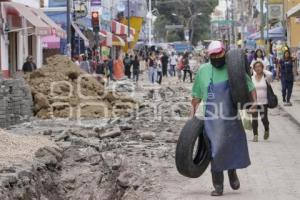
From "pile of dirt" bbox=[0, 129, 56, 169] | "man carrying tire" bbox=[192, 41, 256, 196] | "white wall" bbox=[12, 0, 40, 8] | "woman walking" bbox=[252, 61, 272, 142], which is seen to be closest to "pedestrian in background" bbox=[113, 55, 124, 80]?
"white wall" bbox=[12, 0, 40, 8]

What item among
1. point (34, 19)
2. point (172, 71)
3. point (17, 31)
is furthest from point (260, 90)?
point (172, 71)

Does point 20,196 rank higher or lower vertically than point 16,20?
lower

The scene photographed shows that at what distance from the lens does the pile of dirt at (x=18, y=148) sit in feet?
34.1

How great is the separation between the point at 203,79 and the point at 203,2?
108686mm

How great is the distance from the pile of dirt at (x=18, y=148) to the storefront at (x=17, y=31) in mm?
16992

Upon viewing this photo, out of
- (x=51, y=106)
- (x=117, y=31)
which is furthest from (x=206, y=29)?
(x=51, y=106)

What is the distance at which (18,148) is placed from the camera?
38.0 ft

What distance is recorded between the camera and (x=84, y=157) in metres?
12.0

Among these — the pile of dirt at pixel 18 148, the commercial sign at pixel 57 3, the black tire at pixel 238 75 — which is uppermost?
the commercial sign at pixel 57 3

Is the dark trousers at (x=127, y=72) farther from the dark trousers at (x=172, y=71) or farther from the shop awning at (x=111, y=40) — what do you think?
the shop awning at (x=111, y=40)

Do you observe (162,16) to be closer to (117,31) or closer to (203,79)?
(117,31)

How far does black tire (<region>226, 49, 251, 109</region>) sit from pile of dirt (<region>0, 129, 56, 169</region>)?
3.24 metres

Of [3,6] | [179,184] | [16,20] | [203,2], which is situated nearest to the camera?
[179,184]

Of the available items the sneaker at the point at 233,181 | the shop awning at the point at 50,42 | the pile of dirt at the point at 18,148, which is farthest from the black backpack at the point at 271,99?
the shop awning at the point at 50,42
